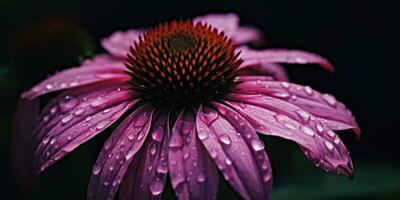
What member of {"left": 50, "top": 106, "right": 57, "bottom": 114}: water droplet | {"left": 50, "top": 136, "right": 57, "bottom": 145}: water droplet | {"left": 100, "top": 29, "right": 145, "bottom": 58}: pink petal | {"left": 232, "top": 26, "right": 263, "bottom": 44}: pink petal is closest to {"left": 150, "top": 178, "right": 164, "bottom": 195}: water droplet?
{"left": 50, "top": 136, "right": 57, "bottom": 145}: water droplet

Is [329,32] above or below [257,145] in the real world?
below

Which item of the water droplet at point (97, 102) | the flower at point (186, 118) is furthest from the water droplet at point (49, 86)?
the water droplet at point (97, 102)

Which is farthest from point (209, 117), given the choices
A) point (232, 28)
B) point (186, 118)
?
point (232, 28)

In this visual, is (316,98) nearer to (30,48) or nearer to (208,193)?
(208,193)

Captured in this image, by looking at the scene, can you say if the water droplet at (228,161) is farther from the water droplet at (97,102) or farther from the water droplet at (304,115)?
the water droplet at (97,102)

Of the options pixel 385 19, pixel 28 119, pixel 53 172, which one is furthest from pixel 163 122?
pixel 385 19

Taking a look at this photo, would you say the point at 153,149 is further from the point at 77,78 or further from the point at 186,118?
the point at 77,78
